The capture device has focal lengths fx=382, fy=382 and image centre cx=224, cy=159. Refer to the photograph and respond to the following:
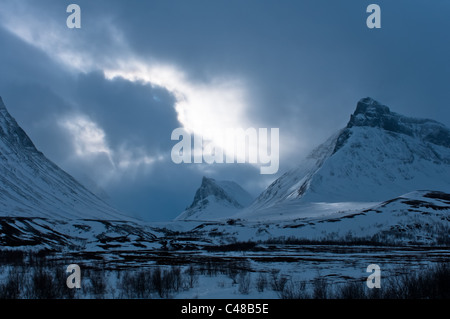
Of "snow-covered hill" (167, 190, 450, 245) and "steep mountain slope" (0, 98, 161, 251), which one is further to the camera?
"snow-covered hill" (167, 190, 450, 245)

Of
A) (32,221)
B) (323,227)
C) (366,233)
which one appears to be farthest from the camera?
(323,227)

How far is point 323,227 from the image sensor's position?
449 ft

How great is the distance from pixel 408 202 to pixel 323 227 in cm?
4033

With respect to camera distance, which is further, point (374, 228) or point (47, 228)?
point (374, 228)

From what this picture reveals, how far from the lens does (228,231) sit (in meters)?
150

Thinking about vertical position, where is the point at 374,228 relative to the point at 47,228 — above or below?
below

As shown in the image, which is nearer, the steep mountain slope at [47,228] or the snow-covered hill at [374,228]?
the steep mountain slope at [47,228]
